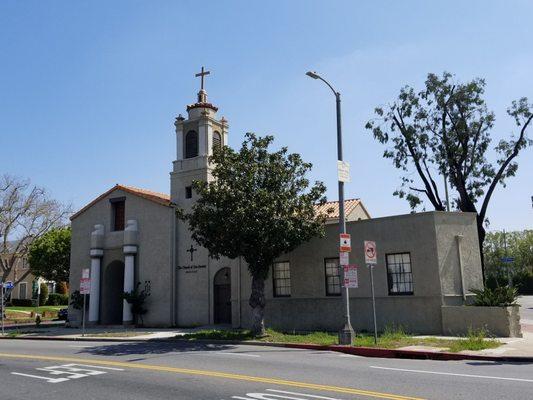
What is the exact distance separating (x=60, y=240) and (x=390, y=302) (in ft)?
111

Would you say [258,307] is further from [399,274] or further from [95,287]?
[95,287]

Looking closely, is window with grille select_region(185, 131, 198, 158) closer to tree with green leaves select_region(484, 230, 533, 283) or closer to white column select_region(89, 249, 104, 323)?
white column select_region(89, 249, 104, 323)

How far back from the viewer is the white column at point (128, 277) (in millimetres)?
28375

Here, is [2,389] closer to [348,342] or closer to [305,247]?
[348,342]

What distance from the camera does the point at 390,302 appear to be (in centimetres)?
2009

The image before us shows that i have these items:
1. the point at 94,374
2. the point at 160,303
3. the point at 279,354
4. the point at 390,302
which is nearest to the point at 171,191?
the point at 160,303

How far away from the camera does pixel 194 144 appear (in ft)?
96.7

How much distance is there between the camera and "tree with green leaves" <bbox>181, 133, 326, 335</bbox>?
61.9 ft

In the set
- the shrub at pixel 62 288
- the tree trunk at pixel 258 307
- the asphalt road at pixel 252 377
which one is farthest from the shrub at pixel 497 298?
the shrub at pixel 62 288

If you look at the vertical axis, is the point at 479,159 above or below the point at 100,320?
above

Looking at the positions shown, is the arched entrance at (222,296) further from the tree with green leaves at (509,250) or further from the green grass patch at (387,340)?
the tree with green leaves at (509,250)

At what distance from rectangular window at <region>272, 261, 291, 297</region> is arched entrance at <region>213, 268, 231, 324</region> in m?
3.80

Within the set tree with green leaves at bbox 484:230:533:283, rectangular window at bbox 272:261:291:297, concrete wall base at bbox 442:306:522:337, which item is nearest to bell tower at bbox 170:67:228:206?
rectangular window at bbox 272:261:291:297

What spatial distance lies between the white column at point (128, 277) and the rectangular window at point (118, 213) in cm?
235
